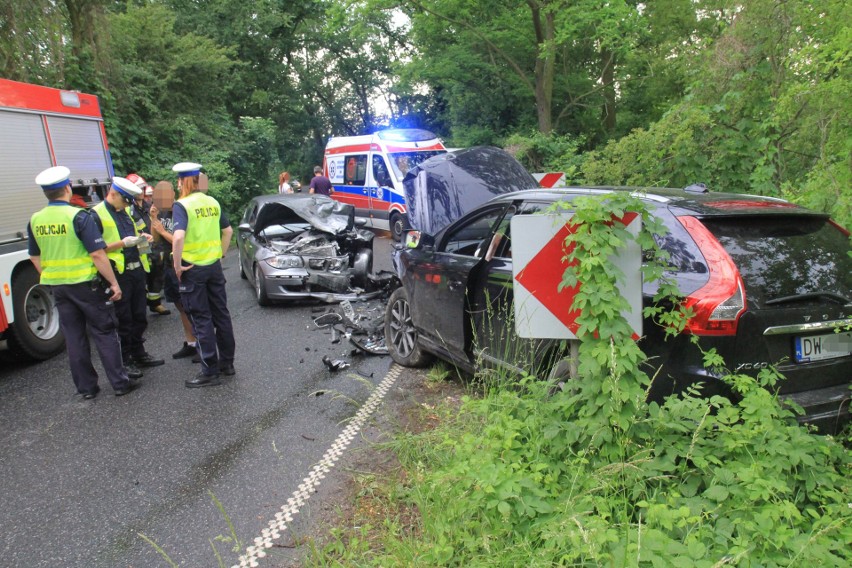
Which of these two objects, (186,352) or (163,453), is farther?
(186,352)

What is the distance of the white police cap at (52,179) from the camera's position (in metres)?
4.93

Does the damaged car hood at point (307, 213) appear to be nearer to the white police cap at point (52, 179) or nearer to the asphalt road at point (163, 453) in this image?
the asphalt road at point (163, 453)

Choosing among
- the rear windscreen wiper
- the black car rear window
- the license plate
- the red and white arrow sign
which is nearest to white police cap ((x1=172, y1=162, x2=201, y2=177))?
the red and white arrow sign

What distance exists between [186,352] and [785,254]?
19.0 ft

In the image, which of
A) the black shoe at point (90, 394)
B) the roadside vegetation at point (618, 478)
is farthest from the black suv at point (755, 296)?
the black shoe at point (90, 394)

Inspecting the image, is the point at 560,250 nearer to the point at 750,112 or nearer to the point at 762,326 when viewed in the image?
the point at 762,326

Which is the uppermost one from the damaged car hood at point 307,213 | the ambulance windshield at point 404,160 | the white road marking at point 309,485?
the ambulance windshield at point 404,160

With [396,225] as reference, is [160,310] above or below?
below

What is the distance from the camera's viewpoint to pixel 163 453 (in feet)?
13.8

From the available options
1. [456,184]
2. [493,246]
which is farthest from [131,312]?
[456,184]

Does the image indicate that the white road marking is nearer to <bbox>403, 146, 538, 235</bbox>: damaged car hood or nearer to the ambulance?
<bbox>403, 146, 538, 235</bbox>: damaged car hood

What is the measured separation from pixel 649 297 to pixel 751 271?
1.68 feet

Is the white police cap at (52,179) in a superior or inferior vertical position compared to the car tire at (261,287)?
superior

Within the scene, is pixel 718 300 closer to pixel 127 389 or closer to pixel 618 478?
pixel 618 478
